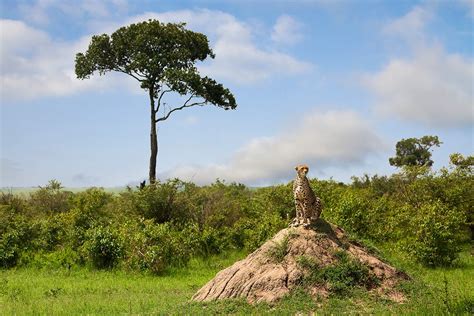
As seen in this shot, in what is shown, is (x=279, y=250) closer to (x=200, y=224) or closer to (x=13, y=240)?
(x=13, y=240)

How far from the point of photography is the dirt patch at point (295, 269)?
12077 mm

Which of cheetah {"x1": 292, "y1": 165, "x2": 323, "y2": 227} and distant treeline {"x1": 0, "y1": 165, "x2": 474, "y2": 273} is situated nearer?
cheetah {"x1": 292, "y1": 165, "x2": 323, "y2": 227}

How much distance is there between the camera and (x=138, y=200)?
27.9 meters

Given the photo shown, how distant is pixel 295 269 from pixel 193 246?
421 inches

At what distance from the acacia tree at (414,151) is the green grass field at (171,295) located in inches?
1496

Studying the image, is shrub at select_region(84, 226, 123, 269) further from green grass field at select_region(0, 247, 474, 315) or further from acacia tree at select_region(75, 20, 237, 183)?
acacia tree at select_region(75, 20, 237, 183)

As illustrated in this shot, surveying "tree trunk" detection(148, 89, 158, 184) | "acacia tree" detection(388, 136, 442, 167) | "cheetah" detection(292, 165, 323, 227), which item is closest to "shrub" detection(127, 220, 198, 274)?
"cheetah" detection(292, 165, 323, 227)

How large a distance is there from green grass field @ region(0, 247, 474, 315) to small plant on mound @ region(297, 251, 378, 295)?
275 millimetres

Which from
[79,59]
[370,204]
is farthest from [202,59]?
[370,204]

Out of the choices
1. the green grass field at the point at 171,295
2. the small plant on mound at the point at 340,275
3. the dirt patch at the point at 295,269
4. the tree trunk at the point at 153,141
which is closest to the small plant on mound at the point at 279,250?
the dirt patch at the point at 295,269

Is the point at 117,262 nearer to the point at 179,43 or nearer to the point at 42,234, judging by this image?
the point at 42,234

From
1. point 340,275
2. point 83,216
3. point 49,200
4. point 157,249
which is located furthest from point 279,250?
point 49,200

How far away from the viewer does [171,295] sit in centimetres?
1475

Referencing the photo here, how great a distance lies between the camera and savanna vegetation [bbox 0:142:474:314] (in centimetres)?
1258
